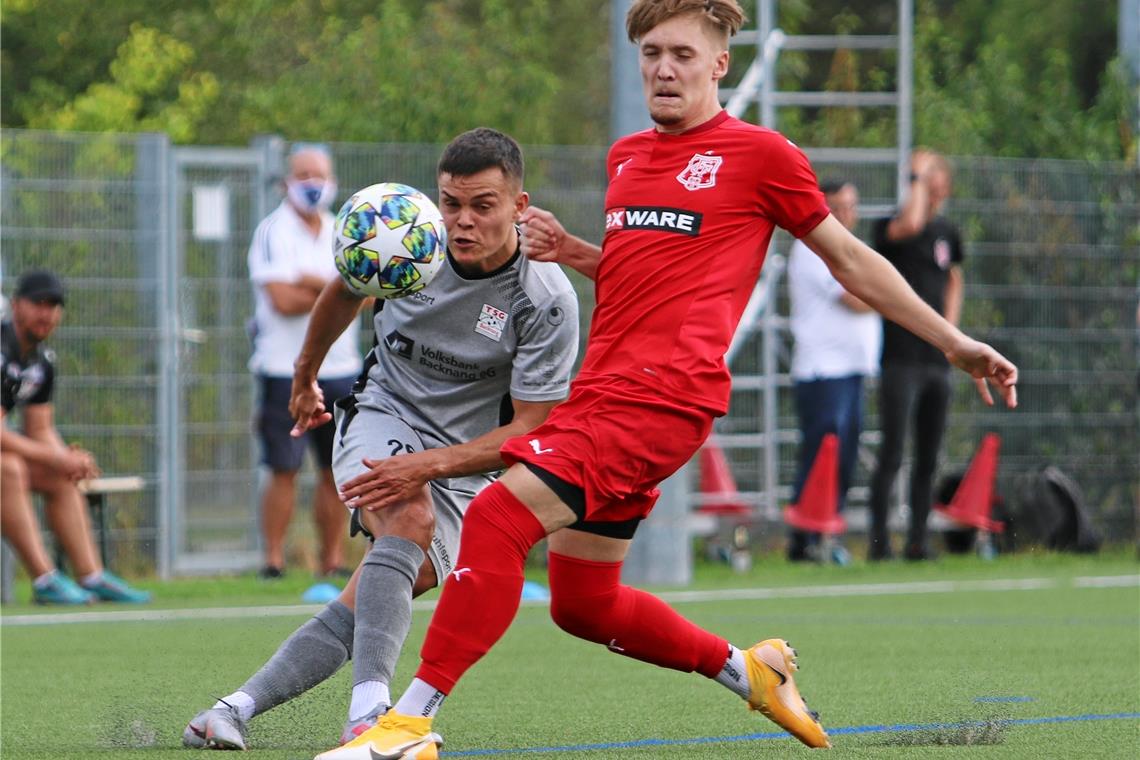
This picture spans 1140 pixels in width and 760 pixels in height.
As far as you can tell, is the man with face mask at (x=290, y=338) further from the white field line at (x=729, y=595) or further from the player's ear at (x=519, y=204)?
the player's ear at (x=519, y=204)

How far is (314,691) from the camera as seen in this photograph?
5957mm

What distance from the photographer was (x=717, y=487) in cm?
1409

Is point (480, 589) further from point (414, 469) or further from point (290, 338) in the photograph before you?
point (290, 338)

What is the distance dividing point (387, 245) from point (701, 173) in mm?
852

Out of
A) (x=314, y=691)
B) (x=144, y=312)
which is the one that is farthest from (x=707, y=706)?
(x=144, y=312)

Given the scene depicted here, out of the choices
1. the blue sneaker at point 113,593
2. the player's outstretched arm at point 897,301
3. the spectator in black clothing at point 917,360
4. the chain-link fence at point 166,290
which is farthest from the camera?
the spectator in black clothing at point 917,360

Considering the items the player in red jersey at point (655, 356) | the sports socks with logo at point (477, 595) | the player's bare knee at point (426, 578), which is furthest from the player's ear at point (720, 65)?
the player's bare knee at point (426, 578)

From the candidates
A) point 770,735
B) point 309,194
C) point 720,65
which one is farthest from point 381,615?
point 309,194

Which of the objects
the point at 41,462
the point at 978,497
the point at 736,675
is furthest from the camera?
the point at 978,497

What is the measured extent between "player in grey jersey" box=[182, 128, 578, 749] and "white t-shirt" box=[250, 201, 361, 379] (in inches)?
235

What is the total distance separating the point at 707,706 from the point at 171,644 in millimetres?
2685

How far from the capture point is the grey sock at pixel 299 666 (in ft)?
18.6

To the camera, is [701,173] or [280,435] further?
[280,435]

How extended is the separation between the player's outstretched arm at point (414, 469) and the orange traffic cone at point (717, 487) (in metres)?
8.34
